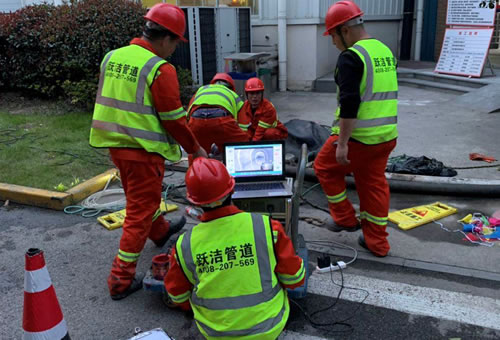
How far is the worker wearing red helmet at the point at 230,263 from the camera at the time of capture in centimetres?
233

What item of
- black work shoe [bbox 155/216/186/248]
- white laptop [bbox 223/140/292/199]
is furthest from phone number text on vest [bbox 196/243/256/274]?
black work shoe [bbox 155/216/186/248]

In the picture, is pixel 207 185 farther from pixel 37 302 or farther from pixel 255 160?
pixel 255 160

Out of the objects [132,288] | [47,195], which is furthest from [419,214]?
[47,195]

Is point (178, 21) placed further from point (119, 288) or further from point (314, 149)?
point (314, 149)

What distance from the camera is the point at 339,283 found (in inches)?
146

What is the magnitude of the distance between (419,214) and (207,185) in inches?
125

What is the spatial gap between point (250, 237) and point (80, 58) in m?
7.68

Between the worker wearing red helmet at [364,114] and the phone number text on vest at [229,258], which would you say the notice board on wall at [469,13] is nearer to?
the worker wearing red helmet at [364,114]

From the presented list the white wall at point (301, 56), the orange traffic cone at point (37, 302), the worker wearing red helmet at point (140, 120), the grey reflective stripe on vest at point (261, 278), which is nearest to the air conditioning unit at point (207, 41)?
the white wall at point (301, 56)

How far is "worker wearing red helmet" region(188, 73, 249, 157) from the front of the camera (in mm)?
5012

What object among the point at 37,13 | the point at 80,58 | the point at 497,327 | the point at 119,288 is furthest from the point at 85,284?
the point at 37,13

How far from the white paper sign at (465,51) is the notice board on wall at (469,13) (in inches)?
6.5

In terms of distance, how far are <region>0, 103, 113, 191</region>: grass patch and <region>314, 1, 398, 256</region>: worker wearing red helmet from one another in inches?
144

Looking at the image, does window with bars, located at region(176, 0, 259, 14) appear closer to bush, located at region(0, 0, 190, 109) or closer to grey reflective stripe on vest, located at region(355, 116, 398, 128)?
bush, located at region(0, 0, 190, 109)
